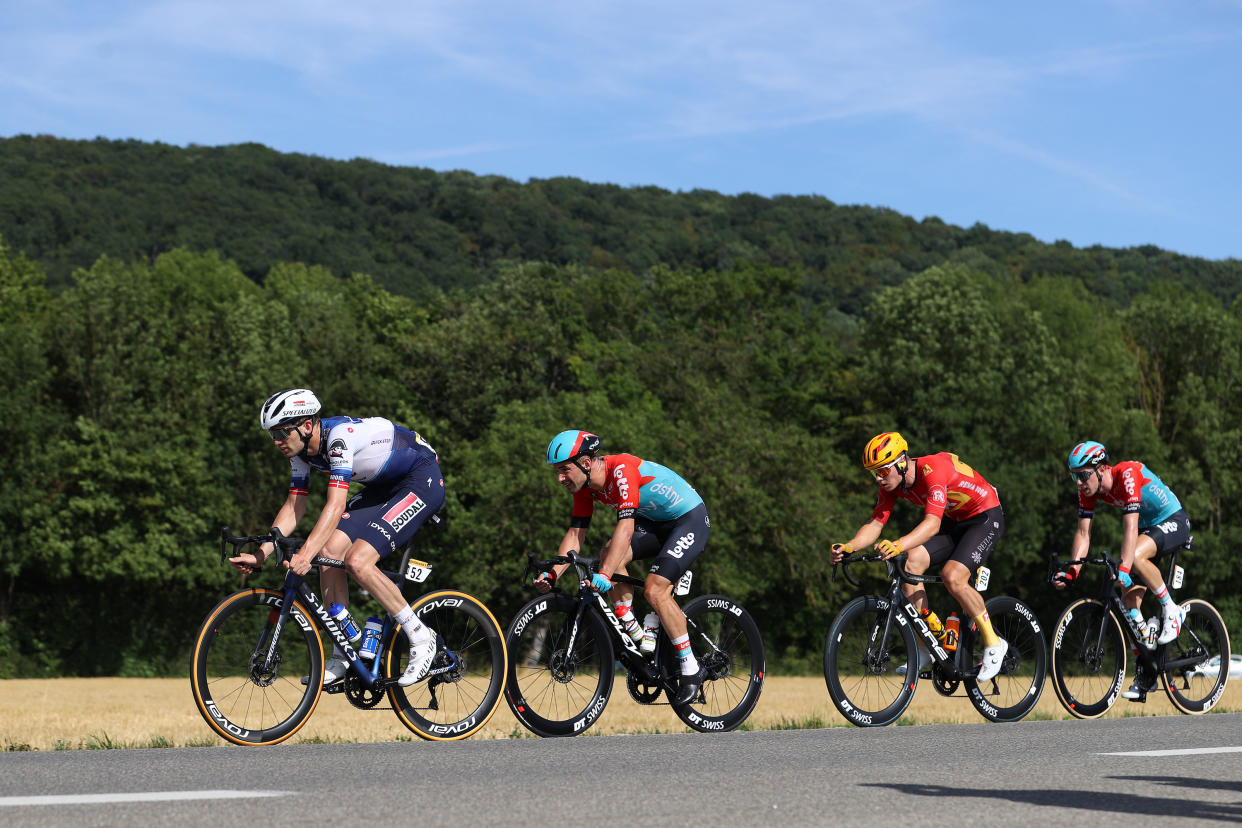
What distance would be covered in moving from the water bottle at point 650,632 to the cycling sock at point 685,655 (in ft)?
0.47

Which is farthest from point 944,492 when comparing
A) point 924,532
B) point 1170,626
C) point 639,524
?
point 1170,626

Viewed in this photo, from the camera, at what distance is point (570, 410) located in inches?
1893

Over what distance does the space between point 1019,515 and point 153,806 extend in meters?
43.2

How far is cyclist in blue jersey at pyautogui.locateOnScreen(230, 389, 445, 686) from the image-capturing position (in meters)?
8.73

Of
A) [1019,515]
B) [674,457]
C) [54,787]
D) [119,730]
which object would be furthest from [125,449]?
[54,787]

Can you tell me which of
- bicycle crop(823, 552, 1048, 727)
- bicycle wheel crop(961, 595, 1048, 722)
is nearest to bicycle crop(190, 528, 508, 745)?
bicycle crop(823, 552, 1048, 727)

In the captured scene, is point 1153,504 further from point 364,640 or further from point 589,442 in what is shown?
point 364,640

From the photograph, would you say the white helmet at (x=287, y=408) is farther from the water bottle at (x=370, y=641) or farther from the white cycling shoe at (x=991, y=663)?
the white cycling shoe at (x=991, y=663)

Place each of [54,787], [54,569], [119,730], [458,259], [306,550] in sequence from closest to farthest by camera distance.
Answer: [54,787] < [306,550] < [119,730] < [54,569] < [458,259]

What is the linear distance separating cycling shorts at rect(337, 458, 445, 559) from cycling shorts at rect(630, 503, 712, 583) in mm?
1435

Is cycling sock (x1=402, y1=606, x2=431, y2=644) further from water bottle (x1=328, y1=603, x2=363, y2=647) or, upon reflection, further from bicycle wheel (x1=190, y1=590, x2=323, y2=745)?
bicycle wheel (x1=190, y1=590, x2=323, y2=745)

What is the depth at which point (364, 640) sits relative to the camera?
8922 mm

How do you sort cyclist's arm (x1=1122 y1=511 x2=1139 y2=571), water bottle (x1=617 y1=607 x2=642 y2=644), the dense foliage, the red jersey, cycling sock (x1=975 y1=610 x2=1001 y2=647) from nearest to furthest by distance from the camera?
water bottle (x1=617 y1=607 x2=642 y2=644) → the red jersey → cycling sock (x1=975 y1=610 x2=1001 y2=647) → cyclist's arm (x1=1122 y1=511 x2=1139 y2=571) → the dense foliage

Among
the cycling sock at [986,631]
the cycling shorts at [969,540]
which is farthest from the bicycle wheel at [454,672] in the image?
the cycling sock at [986,631]
